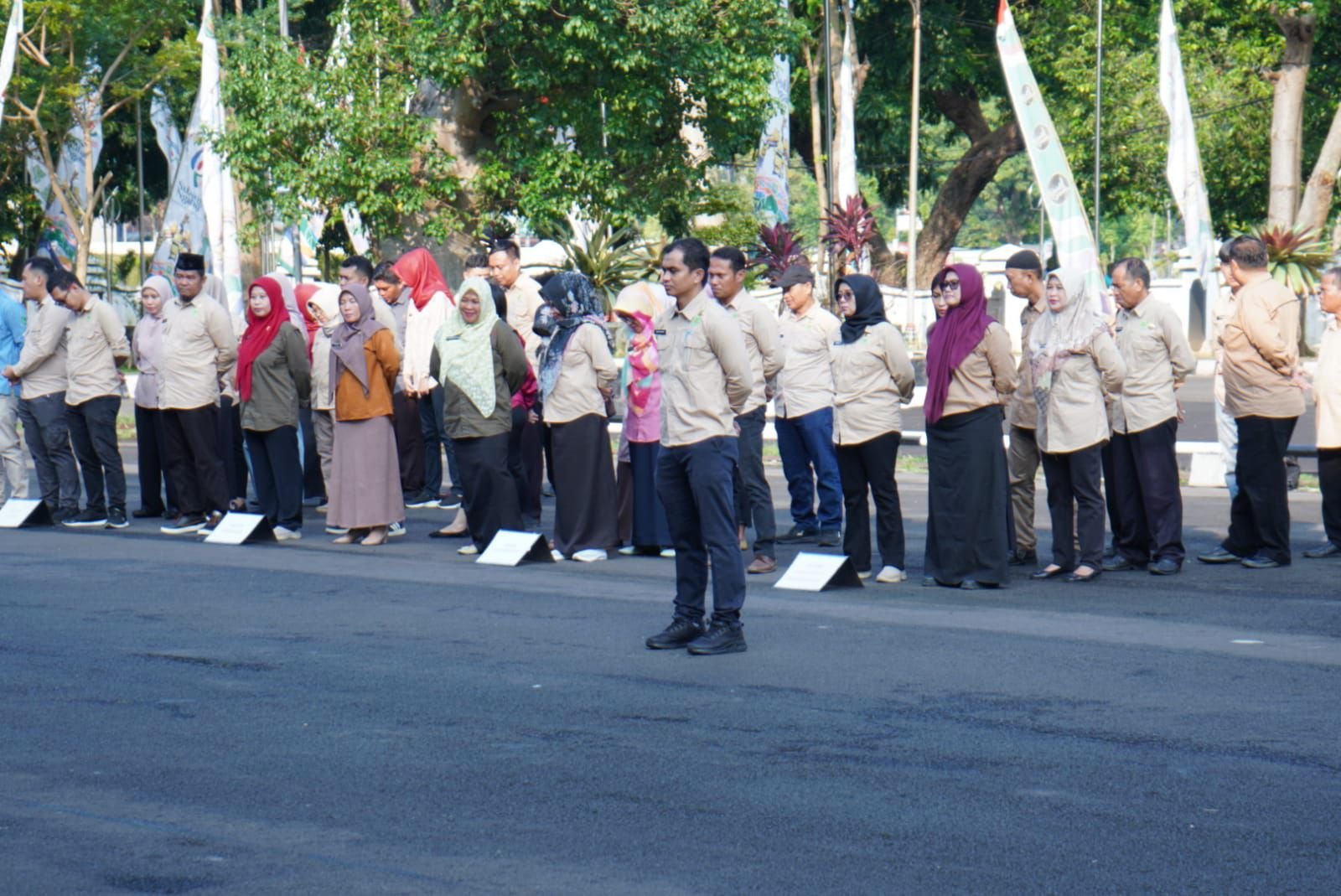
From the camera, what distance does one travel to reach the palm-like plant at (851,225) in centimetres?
3459

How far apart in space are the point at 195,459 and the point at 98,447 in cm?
86

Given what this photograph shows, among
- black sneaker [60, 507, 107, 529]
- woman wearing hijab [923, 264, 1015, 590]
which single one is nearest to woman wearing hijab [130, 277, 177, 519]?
black sneaker [60, 507, 107, 529]

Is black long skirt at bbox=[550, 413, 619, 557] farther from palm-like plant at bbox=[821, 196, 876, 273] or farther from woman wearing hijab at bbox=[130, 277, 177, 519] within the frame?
palm-like plant at bbox=[821, 196, 876, 273]

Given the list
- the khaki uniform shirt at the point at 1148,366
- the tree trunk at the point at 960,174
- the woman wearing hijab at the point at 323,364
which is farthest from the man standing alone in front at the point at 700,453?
the tree trunk at the point at 960,174

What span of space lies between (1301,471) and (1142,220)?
278 feet

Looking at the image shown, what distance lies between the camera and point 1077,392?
1023 cm

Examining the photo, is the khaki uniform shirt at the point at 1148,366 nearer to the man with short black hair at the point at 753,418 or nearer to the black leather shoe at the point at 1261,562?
the black leather shoe at the point at 1261,562

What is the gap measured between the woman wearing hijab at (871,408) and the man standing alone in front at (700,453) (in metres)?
1.96

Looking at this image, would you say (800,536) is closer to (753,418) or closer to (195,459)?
(753,418)

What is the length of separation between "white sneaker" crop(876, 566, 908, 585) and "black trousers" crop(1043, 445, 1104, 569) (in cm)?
95

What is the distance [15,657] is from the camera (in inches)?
323

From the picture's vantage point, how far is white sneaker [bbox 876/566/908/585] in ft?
33.9

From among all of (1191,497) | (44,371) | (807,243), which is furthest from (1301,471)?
(807,243)

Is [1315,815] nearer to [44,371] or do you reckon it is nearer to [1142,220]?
[44,371]
